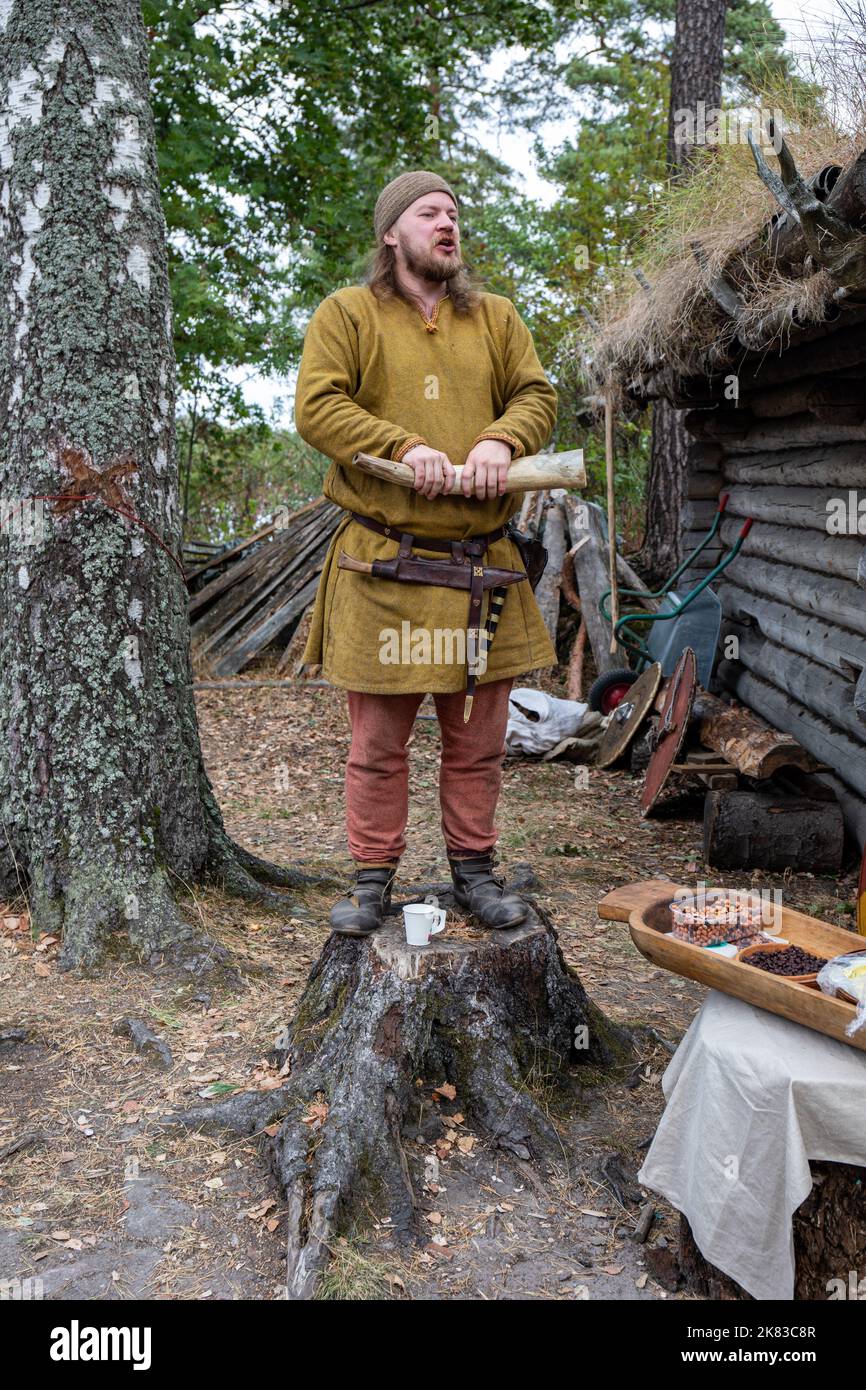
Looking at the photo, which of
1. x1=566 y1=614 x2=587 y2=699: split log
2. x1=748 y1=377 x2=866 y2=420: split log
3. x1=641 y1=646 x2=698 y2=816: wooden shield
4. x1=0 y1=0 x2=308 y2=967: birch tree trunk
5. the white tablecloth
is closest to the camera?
the white tablecloth

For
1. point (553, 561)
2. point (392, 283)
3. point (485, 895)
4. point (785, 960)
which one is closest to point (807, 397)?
point (392, 283)

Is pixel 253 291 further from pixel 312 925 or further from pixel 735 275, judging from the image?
pixel 312 925

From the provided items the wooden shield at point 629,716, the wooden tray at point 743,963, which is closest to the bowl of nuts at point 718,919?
the wooden tray at point 743,963

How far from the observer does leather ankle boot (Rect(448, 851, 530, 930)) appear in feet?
10.5

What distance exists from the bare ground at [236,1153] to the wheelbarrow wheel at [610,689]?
10.8 feet

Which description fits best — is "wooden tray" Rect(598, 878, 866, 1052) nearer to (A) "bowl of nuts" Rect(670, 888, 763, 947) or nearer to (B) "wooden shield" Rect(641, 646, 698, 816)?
(A) "bowl of nuts" Rect(670, 888, 763, 947)

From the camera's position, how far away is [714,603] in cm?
721

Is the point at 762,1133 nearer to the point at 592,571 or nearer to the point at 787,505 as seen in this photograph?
the point at 787,505

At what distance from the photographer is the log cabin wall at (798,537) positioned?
5266 millimetres

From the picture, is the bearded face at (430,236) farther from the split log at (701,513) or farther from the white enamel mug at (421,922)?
the split log at (701,513)

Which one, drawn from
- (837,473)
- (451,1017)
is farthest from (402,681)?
(837,473)

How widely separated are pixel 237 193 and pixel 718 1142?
9036 mm

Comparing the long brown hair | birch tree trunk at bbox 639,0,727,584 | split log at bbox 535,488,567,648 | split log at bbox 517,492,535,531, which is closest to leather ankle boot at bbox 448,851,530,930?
the long brown hair

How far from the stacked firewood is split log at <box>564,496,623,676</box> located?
7.06 feet
